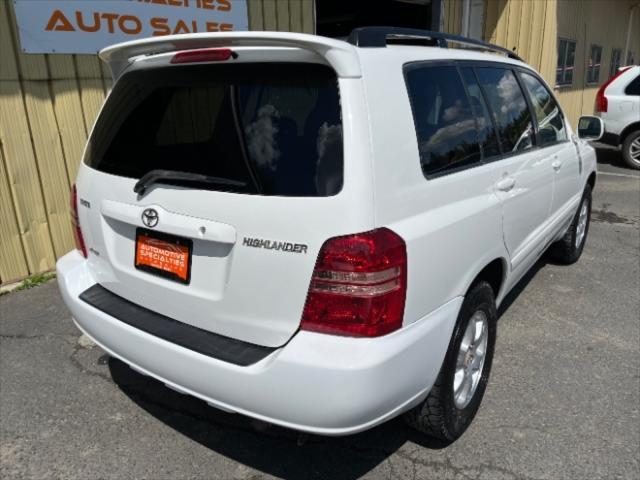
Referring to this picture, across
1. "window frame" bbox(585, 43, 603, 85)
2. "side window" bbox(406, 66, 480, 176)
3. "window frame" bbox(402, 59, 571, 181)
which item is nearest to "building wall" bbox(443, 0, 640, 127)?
"window frame" bbox(585, 43, 603, 85)

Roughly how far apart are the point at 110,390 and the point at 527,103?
121 inches

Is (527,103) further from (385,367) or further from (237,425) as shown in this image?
(237,425)

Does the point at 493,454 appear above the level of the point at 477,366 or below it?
below

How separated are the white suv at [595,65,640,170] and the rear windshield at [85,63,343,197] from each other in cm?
1003

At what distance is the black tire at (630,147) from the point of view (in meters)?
10.0

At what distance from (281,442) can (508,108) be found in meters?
2.22

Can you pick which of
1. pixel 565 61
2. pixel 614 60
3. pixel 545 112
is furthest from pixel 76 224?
pixel 614 60

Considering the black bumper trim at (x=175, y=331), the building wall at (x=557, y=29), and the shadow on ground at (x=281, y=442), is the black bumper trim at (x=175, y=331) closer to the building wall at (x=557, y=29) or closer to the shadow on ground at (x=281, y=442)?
the shadow on ground at (x=281, y=442)

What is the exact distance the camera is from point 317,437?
255 centimetres

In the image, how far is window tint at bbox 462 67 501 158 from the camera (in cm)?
259

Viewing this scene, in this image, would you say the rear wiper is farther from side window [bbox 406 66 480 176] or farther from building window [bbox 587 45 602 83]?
building window [bbox 587 45 602 83]

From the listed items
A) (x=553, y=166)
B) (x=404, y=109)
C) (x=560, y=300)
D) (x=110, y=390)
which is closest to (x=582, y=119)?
(x=553, y=166)

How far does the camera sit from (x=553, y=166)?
139 inches

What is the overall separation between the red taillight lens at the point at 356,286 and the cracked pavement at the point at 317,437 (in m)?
0.93
